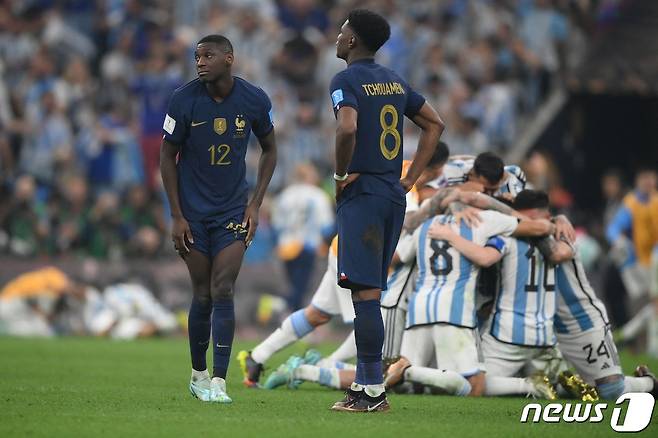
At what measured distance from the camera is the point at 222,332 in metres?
9.20

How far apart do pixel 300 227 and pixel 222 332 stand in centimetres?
1007

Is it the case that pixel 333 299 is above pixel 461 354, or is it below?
above

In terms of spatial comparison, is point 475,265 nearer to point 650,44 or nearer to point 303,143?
point 303,143

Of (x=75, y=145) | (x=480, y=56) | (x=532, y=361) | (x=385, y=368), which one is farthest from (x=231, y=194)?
(x=480, y=56)

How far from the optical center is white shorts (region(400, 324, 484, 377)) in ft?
34.5

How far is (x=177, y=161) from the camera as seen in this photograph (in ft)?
30.9

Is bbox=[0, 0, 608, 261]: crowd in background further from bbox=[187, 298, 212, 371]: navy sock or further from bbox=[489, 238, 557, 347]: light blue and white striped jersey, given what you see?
bbox=[187, 298, 212, 371]: navy sock

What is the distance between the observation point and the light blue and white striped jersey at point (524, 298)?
10.7 meters

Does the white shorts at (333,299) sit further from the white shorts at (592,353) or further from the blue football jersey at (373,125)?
the blue football jersey at (373,125)

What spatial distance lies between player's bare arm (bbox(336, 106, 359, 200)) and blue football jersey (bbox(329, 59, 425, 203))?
7 cm

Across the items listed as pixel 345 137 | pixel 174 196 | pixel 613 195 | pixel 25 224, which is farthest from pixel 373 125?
pixel 613 195

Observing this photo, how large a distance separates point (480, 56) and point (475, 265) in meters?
13.2

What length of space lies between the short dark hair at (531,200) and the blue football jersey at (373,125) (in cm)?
247

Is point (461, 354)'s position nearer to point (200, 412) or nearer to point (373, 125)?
point (373, 125)
